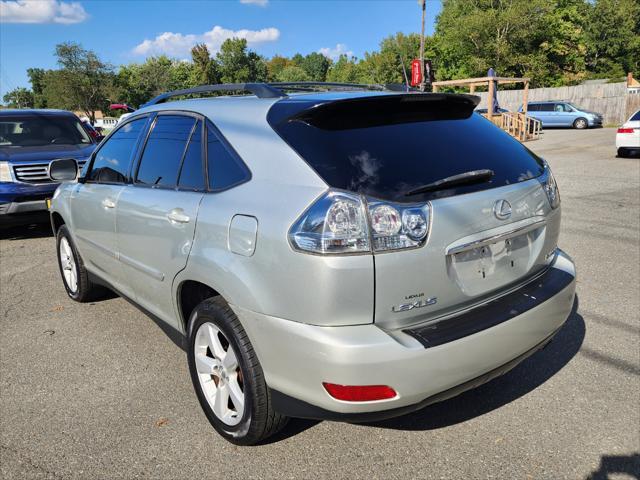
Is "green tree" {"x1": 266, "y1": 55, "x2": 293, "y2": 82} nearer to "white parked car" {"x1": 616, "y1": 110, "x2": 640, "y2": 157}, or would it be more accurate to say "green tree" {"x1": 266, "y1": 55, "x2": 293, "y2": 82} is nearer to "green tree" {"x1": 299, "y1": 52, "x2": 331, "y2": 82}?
"green tree" {"x1": 299, "y1": 52, "x2": 331, "y2": 82}

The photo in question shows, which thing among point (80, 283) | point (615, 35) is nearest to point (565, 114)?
point (80, 283)

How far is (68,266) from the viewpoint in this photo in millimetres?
4902

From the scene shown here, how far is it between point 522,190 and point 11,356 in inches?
142

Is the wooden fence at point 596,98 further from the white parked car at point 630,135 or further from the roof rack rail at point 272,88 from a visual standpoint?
the roof rack rail at point 272,88

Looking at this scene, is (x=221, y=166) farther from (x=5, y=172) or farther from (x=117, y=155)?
(x=5, y=172)

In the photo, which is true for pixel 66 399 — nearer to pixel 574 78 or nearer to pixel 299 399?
pixel 299 399

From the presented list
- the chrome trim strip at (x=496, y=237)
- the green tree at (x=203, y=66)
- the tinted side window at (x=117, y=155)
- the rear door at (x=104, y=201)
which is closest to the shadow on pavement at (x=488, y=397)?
the chrome trim strip at (x=496, y=237)

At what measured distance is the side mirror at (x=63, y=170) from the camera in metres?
4.68

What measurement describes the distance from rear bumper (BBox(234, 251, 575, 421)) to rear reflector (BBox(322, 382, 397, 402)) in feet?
0.07

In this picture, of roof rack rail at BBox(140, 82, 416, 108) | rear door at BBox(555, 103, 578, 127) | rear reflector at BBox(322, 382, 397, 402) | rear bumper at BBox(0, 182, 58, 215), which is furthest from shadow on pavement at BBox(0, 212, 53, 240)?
rear door at BBox(555, 103, 578, 127)

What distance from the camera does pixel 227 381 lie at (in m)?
2.62

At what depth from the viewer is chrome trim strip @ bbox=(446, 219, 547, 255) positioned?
2.24 metres

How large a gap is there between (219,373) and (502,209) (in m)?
1.60

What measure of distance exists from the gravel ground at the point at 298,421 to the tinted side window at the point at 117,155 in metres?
1.23
